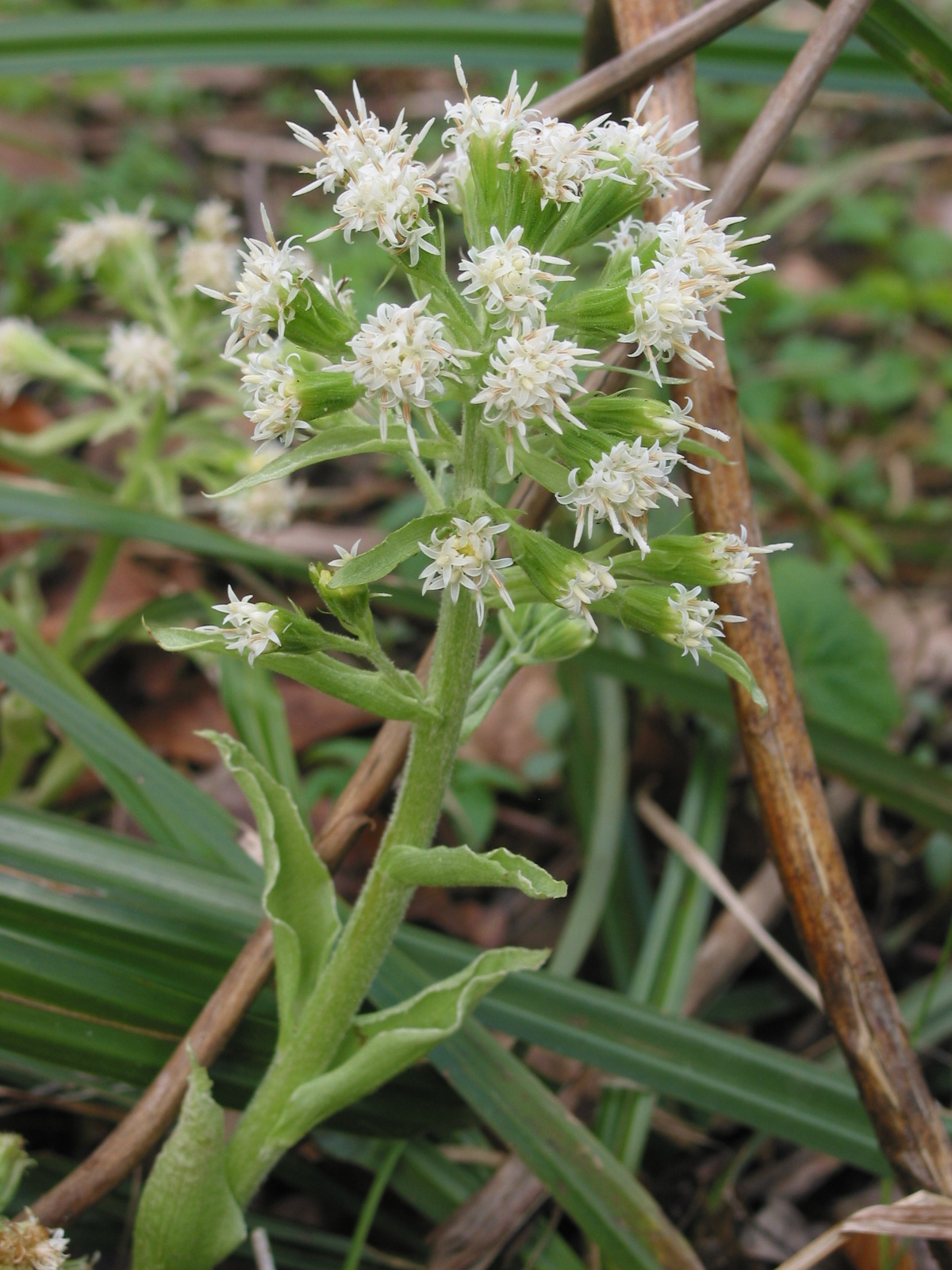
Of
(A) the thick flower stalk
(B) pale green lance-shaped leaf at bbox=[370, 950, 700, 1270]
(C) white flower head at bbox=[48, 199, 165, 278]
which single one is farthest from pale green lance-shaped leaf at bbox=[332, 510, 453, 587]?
(C) white flower head at bbox=[48, 199, 165, 278]

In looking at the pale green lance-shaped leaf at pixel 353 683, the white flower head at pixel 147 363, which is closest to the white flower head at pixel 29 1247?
the pale green lance-shaped leaf at pixel 353 683

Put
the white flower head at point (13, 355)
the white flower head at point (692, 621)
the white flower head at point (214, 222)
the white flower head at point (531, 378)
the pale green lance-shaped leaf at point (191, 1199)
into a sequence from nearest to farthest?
the white flower head at point (531, 378)
the white flower head at point (692, 621)
the pale green lance-shaped leaf at point (191, 1199)
the white flower head at point (13, 355)
the white flower head at point (214, 222)

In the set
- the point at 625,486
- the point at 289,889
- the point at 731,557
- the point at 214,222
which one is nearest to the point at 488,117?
the point at 625,486

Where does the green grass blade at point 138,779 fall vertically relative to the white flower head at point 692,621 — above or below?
above

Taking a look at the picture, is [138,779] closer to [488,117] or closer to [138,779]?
[138,779]

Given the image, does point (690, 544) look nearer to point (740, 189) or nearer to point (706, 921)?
point (740, 189)

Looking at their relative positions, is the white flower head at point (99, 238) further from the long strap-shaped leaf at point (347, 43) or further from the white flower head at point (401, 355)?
the white flower head at point (401, 355)

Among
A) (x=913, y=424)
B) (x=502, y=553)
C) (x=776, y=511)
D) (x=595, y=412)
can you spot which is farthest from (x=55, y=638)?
(x=913, y=424)

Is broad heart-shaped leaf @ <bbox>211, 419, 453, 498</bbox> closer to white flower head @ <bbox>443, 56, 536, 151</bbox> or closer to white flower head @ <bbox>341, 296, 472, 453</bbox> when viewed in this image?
white flower head @ <bbox>341, 296, 472, 453</bbox>
